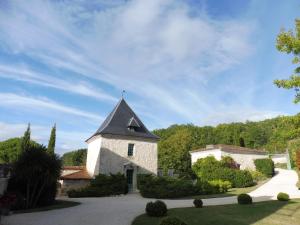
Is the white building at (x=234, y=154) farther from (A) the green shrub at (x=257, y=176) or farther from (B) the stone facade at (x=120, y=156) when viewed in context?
(B) the stone facade at (x=120, y=156)

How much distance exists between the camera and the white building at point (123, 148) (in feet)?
91.5

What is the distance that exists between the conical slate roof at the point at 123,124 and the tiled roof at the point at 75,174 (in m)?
4.27

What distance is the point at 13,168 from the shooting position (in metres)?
16.5

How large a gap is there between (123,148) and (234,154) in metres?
14.2

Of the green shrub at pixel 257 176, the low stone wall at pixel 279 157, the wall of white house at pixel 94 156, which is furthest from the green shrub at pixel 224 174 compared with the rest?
the low stone wall at pixel 279 157

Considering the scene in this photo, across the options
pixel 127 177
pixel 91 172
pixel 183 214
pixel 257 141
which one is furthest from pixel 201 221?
pixel 257 141

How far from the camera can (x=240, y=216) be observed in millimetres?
12602

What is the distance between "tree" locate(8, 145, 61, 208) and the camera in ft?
53.5

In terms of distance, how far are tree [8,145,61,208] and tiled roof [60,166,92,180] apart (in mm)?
7724

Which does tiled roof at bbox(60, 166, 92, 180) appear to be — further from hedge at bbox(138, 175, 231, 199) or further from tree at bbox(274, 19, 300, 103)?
tree at bbox(274, 19, 300, 103)

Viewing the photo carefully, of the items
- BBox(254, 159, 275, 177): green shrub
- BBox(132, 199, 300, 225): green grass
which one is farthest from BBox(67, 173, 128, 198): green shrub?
BBox(254, 159, 275, 177): green shrub

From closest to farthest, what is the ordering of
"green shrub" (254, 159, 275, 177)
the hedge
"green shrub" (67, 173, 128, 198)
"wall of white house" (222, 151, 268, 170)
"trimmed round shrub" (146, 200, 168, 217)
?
"trimmed round shrub" (146, 200, 168, 217), the hedge, "green shrub" (67, 173, 128, 198), "green shrub" (254, 159, 275, 177), "wall of white house" (222, 151, 268, 170)

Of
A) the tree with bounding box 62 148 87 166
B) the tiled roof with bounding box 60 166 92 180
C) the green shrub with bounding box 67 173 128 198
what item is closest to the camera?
the green shrub with bounding box 67 173 128 198

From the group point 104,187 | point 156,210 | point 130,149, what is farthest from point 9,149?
point 156,210
